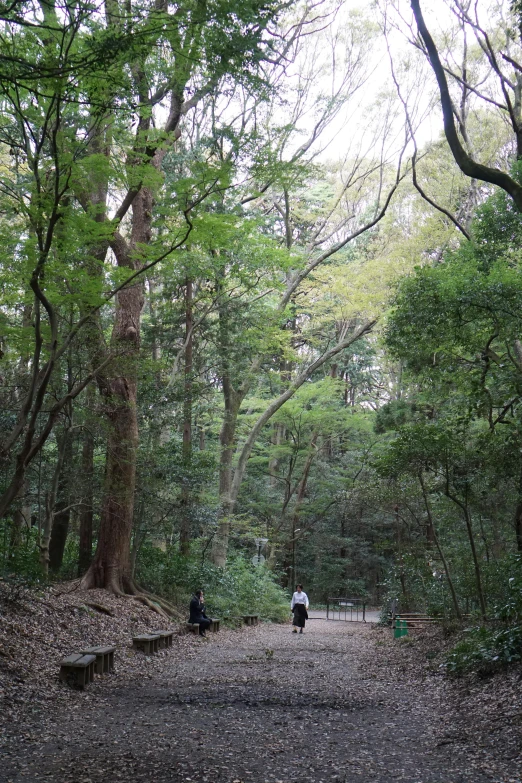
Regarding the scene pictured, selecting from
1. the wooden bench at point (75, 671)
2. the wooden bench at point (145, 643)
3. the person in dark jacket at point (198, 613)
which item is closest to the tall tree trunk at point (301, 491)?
the person in dark jacket at point (198, 613)

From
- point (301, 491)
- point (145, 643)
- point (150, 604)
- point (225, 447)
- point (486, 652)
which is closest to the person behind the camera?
point (486, 652)

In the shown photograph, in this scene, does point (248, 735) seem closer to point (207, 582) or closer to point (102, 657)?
point (102, 657)

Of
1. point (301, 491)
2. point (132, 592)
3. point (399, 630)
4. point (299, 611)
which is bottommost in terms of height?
point (399, 630)

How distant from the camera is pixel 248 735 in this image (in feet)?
16.5

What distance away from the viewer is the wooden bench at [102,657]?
7148mm

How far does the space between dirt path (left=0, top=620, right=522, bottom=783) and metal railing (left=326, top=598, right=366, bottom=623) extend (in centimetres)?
1591

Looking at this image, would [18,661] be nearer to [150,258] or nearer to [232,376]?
[150,258]

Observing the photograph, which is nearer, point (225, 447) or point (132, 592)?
point (132, 592)

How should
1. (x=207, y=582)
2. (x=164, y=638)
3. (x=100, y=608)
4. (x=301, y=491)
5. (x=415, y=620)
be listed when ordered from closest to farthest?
(x=164, y=638) → (x=100, y=608) → (x=415, y=620) → (x=207, y=582) → (x=301, y=491)

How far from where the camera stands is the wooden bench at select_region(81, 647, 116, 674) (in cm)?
715

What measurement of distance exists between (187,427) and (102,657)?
8326mm

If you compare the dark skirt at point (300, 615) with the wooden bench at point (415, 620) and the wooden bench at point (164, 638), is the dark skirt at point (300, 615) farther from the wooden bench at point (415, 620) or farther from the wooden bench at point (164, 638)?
the wooden bench at point (164, 638)

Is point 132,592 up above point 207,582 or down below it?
below

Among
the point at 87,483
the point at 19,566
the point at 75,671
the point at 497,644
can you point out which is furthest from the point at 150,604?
the point at 497,644
